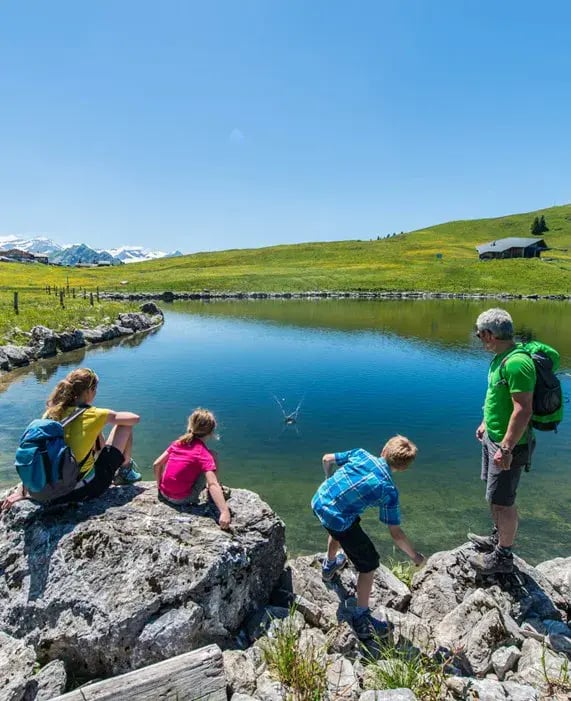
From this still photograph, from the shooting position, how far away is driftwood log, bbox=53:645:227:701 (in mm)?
5168

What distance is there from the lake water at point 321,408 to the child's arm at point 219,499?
470cm

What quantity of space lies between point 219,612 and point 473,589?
4661 millimetres

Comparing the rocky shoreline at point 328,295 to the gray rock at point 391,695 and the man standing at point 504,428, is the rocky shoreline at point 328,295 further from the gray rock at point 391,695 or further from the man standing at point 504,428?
the gray rock at point 391,695

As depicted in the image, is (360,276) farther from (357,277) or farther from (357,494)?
(357,494)

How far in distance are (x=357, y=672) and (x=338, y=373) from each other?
24894mm

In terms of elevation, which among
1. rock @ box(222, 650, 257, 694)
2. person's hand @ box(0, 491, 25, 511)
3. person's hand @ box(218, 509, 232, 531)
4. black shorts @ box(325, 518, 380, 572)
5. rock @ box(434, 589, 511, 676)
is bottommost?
rock @ box(434, 589, 511, 676)

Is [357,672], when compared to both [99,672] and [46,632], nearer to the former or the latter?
[99,672]

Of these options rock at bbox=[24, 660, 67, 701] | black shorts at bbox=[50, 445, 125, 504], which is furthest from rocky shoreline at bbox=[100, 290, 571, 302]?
rock at bbox=[24, 660, 67, 701]

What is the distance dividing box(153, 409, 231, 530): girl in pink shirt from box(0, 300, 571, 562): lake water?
188 inches

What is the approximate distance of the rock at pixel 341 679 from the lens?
5.44m

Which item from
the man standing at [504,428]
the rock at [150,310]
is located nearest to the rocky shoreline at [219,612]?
the man standing at [504,428]

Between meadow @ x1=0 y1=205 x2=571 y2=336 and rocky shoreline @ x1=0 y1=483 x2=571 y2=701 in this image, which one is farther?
meadow @ x1=0 y1=205 x2=571 y2=336

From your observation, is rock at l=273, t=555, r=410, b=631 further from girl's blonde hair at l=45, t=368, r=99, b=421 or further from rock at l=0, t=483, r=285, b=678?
girl's blonde hair at l=45, t=368, r=99, b=421

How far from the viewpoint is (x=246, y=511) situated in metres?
7.95
